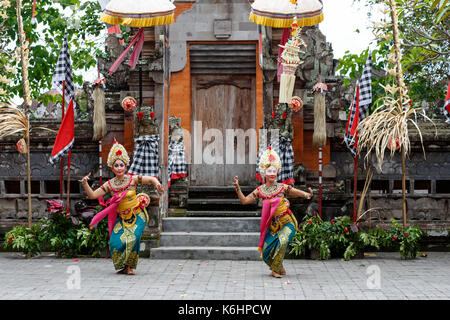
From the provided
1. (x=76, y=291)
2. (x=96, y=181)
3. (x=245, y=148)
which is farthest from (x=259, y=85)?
(x=76, y=291)

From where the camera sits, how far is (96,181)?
11.5 meters

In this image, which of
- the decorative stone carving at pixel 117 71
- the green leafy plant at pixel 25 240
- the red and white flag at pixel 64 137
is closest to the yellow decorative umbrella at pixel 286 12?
the decorative stone carving at pixel 117 71

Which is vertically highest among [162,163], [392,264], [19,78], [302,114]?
[19,78]

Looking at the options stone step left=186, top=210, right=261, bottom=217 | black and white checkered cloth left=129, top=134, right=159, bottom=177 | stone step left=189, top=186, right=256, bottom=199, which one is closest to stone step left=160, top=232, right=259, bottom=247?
stone step left=186, top=210, right=261, bottom=217

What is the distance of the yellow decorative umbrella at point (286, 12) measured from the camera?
1099 centimetres

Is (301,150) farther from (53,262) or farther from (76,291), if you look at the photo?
(76,291)

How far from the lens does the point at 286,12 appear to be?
435 inches

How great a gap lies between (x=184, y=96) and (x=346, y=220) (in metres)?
5.30

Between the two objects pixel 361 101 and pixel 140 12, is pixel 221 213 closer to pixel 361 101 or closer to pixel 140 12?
pixel 361 101

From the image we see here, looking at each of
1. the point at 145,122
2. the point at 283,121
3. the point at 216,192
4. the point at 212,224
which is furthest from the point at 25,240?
the point at 283,121

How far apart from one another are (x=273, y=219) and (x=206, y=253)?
2.01 meters

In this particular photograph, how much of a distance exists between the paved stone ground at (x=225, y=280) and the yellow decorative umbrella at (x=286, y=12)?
14.6ft

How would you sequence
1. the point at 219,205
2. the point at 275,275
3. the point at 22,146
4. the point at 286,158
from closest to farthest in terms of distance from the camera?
the point at 275,275 < the point at 22,146 < the point at 286,158 < the point at 219,205

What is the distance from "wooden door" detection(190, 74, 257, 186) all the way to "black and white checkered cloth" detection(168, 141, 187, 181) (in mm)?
917
